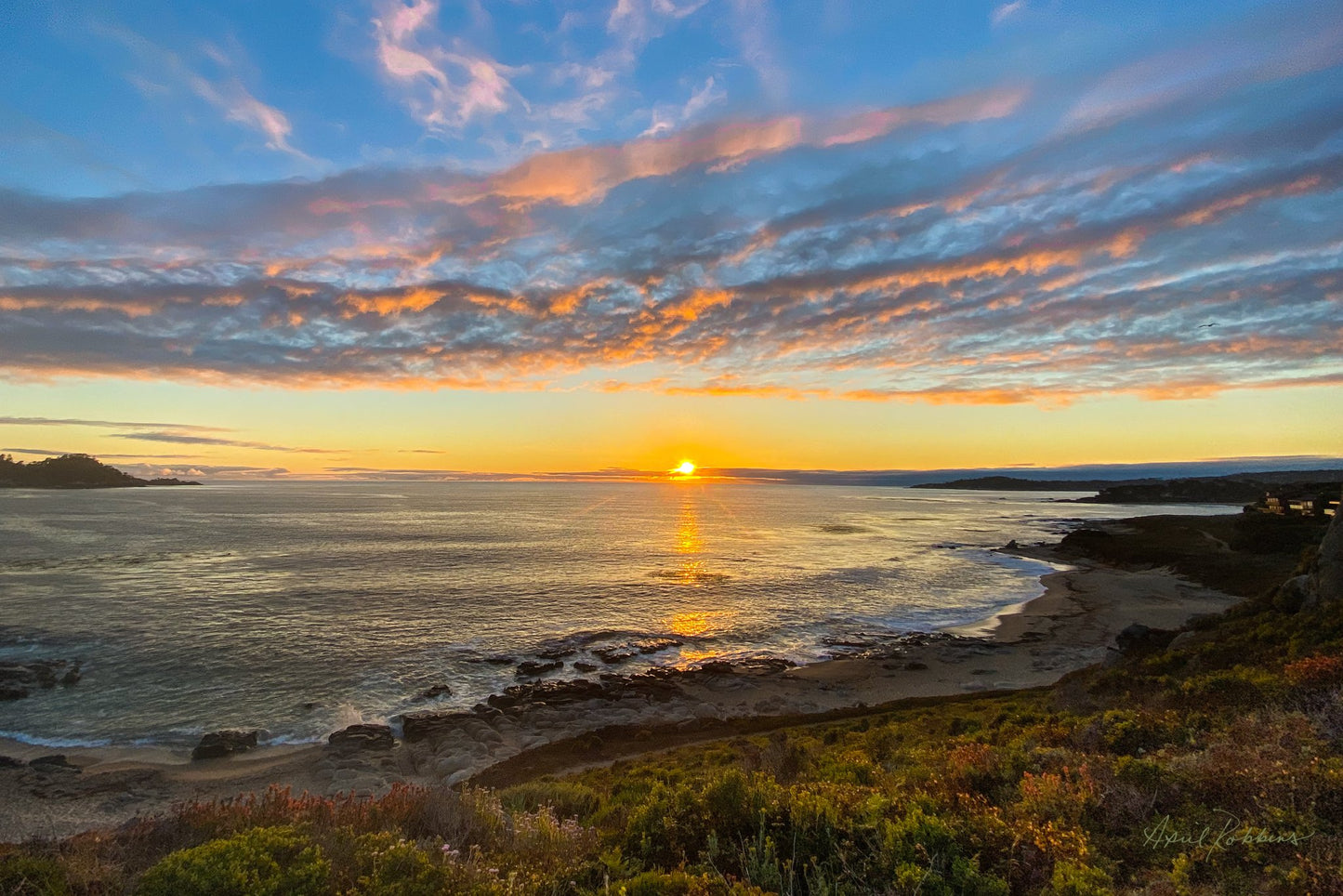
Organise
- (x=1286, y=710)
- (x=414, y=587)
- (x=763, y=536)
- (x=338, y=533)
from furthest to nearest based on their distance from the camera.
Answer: (x=763, y=536) → (x=338, y=533) → (x=414, y=587) → (x=1286, y=710)

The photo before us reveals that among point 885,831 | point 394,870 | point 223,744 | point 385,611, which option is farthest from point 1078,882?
point 385,611

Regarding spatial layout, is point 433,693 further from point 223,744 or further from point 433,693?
point 223,744

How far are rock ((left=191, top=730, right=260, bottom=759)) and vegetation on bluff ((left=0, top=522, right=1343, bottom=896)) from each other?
11124mm

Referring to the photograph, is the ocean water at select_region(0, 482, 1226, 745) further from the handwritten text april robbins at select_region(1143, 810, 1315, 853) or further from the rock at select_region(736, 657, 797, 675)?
the handwritten text april robbins at select_region(1143, 810, 1315, 853)

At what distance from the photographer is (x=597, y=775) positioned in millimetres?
14711

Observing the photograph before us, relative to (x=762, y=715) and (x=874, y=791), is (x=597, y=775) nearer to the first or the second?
(x=762, y=715)

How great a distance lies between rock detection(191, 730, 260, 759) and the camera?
16878 millimetres

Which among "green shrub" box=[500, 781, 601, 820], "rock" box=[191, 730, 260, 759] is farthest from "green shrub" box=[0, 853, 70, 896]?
"rock" box=[191, 730, 260, 759]

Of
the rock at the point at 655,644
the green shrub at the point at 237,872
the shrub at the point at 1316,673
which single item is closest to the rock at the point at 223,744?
the green shrub at the point at 237,872

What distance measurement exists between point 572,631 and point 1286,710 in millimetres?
27993

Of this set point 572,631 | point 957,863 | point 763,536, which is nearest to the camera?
point 957,863

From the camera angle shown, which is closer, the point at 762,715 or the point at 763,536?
the point at 762,715

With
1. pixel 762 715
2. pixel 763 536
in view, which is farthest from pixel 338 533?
pixel 762 715

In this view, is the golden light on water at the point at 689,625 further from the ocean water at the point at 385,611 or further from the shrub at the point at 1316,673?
the shrub at the point at 1316,673
